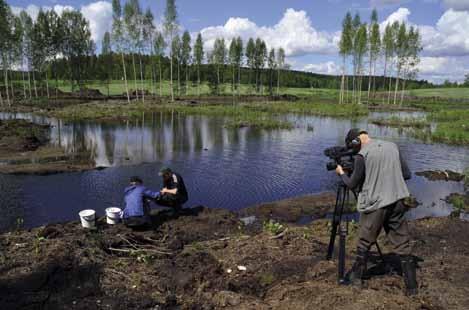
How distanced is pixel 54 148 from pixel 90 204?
11.7 meters

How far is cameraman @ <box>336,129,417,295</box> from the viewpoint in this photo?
16.6ft

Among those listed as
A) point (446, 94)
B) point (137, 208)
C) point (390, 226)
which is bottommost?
point (137, 208)

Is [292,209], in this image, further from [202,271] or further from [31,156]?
[31,156]

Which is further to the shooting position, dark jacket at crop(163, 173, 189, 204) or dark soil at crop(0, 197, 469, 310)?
dark jacket at crop(163, 173, 189, 204)

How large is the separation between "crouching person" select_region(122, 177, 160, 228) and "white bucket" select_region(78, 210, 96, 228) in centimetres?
75

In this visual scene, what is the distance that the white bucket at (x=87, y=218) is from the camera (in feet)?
28.3

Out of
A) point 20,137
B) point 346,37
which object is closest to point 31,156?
point 20,137

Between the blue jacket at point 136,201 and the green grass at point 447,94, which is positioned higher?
the green grass at point 447,94

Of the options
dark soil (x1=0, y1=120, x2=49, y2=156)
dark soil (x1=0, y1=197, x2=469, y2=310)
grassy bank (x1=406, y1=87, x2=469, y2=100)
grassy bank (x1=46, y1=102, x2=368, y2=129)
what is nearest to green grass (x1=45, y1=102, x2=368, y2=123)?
grassy bank (x1=46, y1=102, x2=368, y2=129)

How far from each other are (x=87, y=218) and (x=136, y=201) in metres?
1.23

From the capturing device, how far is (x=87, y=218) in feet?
28.4

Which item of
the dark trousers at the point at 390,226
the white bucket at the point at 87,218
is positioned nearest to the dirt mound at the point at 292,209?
the white bucket at the point at 87,218

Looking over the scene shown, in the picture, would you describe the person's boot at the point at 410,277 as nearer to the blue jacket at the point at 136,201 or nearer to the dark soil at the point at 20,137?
the blue jacket at the point at 136,201

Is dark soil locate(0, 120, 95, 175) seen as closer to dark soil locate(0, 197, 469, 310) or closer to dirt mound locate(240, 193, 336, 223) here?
dark soil locate(0, 197, 469, 310)
